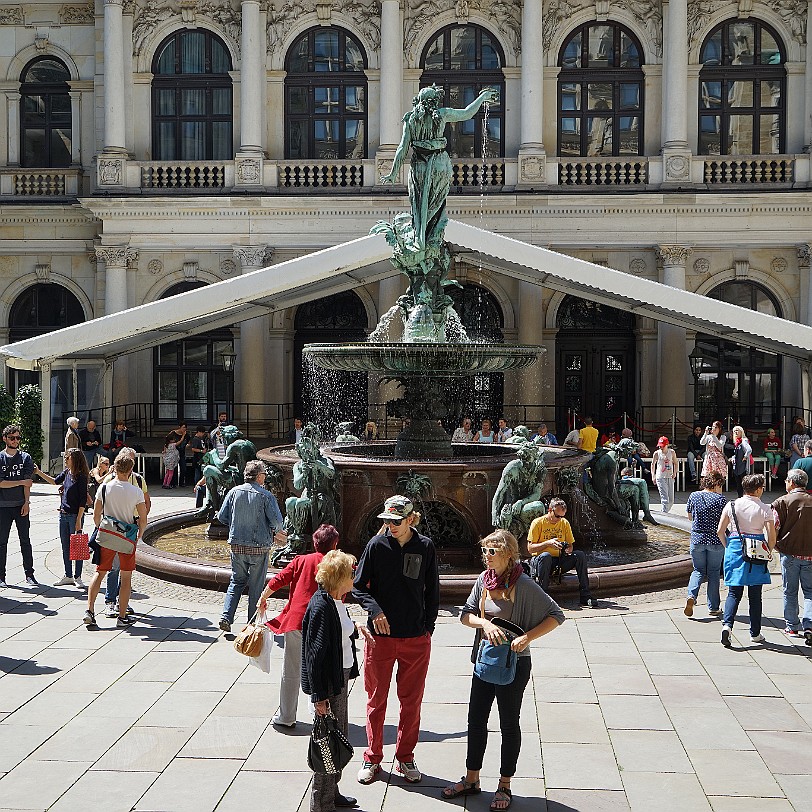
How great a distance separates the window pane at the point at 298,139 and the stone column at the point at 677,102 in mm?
9205

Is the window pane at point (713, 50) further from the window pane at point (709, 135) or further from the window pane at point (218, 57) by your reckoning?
the window pane at point (218, 57)

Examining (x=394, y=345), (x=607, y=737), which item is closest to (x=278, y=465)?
(x=394, y=345)

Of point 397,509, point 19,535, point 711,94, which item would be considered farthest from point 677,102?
point 397,509

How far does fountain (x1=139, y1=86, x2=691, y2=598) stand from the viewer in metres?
11.4

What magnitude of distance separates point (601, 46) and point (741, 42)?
352 cm

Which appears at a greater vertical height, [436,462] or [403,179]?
[403,179]

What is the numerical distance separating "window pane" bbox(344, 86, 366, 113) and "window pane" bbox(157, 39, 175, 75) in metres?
4.67

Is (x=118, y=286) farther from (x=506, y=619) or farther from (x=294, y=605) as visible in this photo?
(x=506, y=619)

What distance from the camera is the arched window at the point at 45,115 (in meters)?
30.2

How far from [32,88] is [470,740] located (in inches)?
1110

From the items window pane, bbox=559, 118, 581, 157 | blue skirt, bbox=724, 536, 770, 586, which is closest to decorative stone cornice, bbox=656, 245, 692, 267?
window pane, bbox=559, 118, 581, 157

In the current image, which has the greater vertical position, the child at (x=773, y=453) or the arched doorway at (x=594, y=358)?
the arched doorway at (x=594, y=358)

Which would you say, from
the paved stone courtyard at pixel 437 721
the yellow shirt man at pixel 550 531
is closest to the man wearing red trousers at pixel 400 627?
the paved stone courtyard at pixel 437 721

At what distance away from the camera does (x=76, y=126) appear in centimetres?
3000
